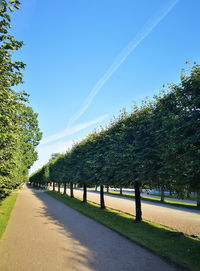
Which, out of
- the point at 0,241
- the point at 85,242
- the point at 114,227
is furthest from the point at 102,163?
the point at 0,241

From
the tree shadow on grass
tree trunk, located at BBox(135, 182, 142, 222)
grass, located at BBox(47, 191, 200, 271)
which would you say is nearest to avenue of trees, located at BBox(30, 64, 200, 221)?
tree trunk, located at BBox(135, 182, 142, 222)

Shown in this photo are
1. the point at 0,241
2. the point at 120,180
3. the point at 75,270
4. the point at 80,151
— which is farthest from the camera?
the point at 80,151

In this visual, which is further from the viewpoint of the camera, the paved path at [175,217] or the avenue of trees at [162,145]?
the paved path at [175,217]

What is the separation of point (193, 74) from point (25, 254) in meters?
11.6

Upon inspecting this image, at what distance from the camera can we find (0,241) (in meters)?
9.36

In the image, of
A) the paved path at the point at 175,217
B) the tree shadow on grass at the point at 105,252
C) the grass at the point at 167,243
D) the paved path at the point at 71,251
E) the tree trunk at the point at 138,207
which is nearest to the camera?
the paved path at the point at 71,251

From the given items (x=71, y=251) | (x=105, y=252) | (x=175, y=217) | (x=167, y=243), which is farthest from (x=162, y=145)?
(x=175, y=217)

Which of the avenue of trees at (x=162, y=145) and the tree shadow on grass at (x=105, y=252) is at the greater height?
the avenue of trees at (x=162, y=145)

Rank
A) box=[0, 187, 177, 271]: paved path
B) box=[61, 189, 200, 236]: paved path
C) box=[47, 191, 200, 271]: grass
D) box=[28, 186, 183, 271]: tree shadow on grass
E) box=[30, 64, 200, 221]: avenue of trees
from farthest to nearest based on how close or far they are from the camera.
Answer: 1. box=[61, 189, 200, 236]: paved path
2. box=[30, 64, 200, 221]: avenue of trees
3. box=[47, 191, 200, 271]: grass
4. box=[28, 186, 183, 271]: tree shadow on grass
5. box=[0, 187, 177, 271]: paved path

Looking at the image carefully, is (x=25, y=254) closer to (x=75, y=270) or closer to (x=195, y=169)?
(x=75, y=270)

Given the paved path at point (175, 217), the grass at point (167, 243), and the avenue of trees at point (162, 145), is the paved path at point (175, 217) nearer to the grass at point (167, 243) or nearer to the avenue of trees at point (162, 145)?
the grass at point (167, 243)

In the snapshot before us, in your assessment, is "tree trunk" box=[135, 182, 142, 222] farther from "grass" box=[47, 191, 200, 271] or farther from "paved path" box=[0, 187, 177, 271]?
"paved path" box=[0, 187, 177, 271]

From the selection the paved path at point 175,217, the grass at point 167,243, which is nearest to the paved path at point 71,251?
the grass at point 167,243

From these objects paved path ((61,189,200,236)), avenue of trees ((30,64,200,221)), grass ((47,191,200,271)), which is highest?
avenue of trees ((30,64,200,221))
